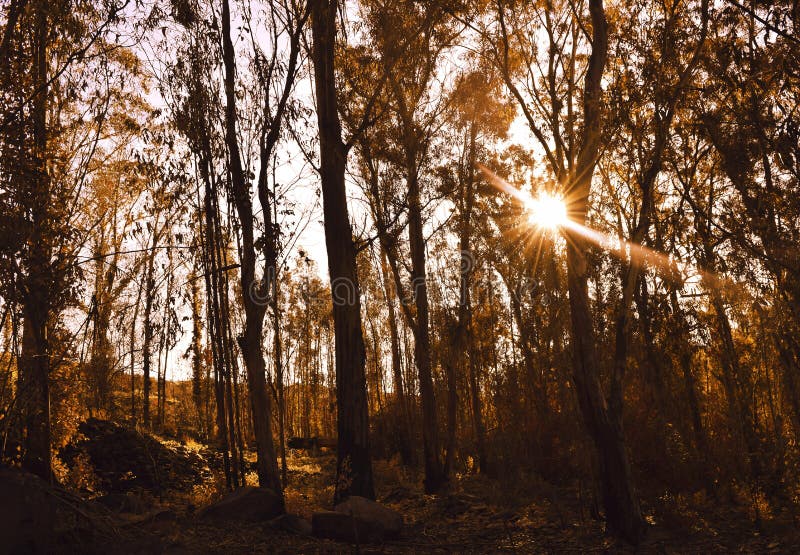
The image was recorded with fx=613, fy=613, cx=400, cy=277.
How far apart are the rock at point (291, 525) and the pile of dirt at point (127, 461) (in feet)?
12.0

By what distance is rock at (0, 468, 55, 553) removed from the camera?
5223 mm

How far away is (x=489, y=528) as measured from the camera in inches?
387

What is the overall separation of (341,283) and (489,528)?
15.1ft

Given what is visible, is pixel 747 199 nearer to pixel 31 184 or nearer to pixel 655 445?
pixel 655 445

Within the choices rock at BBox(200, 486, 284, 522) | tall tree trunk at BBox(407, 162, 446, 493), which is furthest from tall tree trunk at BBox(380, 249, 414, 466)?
rock at BBox(200, 486, 284, 522)

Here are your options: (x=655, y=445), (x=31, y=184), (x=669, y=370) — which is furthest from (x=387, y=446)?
(x=31, y=184)

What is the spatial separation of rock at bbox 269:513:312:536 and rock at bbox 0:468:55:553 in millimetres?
3328

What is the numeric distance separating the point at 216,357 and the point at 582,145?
762 centimetres

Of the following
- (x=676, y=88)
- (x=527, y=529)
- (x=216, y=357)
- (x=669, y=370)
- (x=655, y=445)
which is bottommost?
(x=527, y=529)

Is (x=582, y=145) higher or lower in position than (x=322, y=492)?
higher

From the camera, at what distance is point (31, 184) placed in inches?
299

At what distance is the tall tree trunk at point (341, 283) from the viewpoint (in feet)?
31.3

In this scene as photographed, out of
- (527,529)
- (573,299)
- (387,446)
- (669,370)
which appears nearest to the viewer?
(573,299)

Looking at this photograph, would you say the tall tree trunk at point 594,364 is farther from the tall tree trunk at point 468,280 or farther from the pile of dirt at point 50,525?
the tall tree trunk at point 468,280
